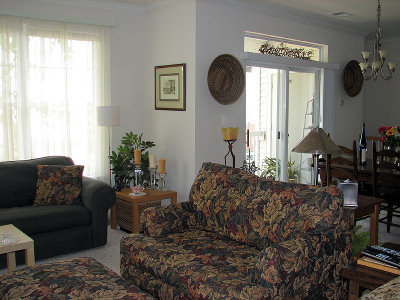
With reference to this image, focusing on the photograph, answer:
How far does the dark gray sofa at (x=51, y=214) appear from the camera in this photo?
375cm

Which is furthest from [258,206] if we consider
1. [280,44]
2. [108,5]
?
[280,44]

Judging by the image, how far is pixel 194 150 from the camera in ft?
16.0

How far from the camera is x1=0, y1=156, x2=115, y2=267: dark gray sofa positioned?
3752mm

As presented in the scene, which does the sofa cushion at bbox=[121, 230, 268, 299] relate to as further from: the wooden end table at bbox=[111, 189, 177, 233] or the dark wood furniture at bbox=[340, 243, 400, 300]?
the wooden end table at bbox=[111, 189, 177, 233]

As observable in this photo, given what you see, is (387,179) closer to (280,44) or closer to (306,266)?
(280,44)

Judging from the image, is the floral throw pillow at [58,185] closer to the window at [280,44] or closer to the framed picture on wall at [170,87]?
the framed picture on wall at [170,87]

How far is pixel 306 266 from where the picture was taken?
2.34 metres

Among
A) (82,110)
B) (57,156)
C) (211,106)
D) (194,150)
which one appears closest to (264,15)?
(211,106)

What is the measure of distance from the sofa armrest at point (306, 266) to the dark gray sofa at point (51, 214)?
2.21 m

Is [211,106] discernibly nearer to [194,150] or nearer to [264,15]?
[194,150]

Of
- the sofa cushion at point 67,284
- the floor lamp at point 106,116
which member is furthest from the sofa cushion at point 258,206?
the floor lamp at point 106,116

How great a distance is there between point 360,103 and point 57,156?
516 cm

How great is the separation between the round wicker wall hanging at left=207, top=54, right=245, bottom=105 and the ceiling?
0.73m

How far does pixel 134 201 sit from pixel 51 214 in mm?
864
